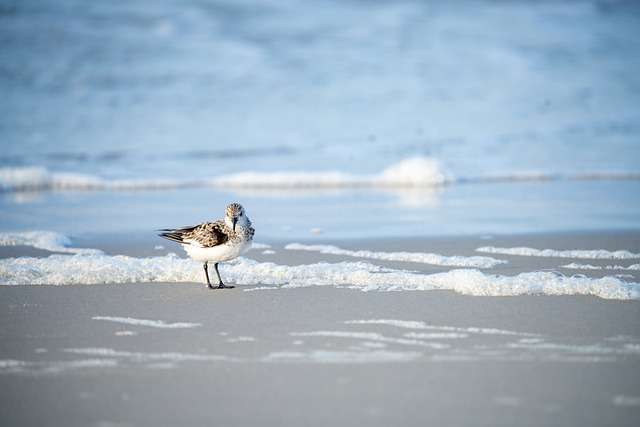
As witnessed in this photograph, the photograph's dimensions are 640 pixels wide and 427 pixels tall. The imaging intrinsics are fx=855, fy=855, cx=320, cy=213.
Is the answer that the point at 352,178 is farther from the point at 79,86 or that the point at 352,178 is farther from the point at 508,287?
the point at 79,86

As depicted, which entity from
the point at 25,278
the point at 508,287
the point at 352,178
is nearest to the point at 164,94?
the point at 352,178

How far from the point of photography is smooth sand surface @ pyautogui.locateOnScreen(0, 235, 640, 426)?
11.3 feet

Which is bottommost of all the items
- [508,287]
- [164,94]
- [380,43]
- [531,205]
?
[508,287]

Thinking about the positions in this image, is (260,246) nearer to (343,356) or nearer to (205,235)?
(205,235)

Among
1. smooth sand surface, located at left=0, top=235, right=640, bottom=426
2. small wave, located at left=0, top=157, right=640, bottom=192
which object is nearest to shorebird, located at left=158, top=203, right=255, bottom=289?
smooth sand surface, located at left=0, top=235, right=640, bottom=426

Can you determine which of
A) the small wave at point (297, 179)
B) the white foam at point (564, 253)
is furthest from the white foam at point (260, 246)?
the small wave at point (297, 179)

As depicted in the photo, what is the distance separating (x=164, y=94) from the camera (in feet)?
70.3

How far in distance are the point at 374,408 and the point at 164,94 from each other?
18.8 metres

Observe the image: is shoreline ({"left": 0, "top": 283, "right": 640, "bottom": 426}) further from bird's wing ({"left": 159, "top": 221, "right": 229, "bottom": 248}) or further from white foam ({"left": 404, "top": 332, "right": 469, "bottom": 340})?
bird's wing ({"left": 159, "top": 221, "right": 229, "bottom": 248})

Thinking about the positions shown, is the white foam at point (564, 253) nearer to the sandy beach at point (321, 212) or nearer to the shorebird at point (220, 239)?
the sandy beach at point (321, 212)

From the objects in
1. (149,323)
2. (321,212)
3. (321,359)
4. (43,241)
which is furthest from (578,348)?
(321,212)

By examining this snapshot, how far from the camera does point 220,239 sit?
20.2 ft

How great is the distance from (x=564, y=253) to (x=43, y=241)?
15.8ft

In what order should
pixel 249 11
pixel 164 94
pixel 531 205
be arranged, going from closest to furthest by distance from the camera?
pixel 531 205 → pixel 164 94 → pixel 249 11
